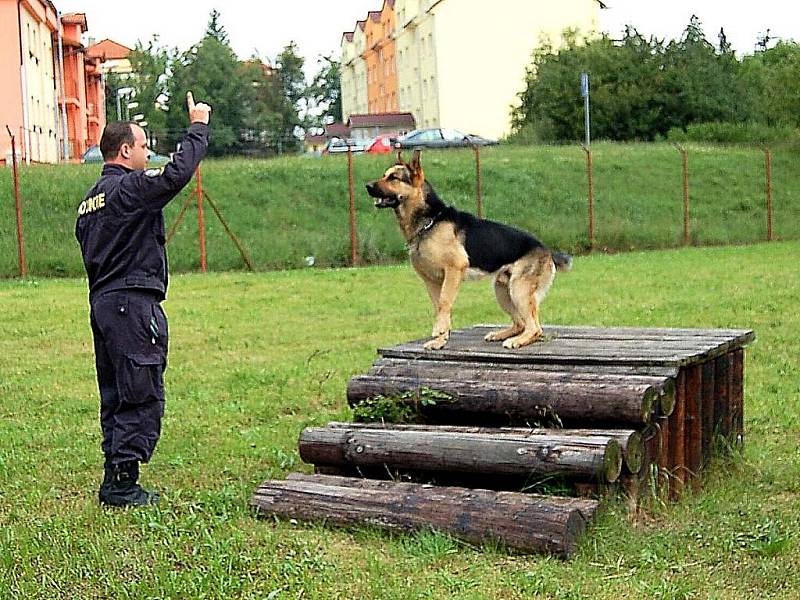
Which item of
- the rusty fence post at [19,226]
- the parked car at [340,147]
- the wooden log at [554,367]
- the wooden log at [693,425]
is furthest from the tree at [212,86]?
the wooden log at [693,425]

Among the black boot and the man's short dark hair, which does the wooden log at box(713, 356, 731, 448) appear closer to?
the black boot

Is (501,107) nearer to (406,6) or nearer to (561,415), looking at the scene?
(406,6)

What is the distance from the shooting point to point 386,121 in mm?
63844

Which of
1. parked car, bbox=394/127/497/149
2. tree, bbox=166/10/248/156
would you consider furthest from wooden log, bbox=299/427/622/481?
tree, bbox=166/10/248/156

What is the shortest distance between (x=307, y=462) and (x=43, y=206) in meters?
20.1

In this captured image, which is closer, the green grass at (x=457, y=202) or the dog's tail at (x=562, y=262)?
the dog's tail at (x=562, y=262)

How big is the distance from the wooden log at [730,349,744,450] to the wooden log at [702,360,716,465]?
33cm

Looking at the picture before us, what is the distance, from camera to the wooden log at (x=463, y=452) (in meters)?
5.25

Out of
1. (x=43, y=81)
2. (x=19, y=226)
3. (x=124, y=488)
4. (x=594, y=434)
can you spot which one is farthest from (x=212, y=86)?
(x=594, y=434)

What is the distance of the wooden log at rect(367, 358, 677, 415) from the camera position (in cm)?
567

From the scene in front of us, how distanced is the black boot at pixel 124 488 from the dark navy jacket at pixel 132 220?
3.07 ft

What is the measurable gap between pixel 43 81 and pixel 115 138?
4507 cm

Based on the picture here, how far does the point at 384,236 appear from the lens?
2330cm

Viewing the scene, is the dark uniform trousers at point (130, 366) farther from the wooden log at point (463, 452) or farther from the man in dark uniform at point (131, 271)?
the wooden log at point (463, 452)
